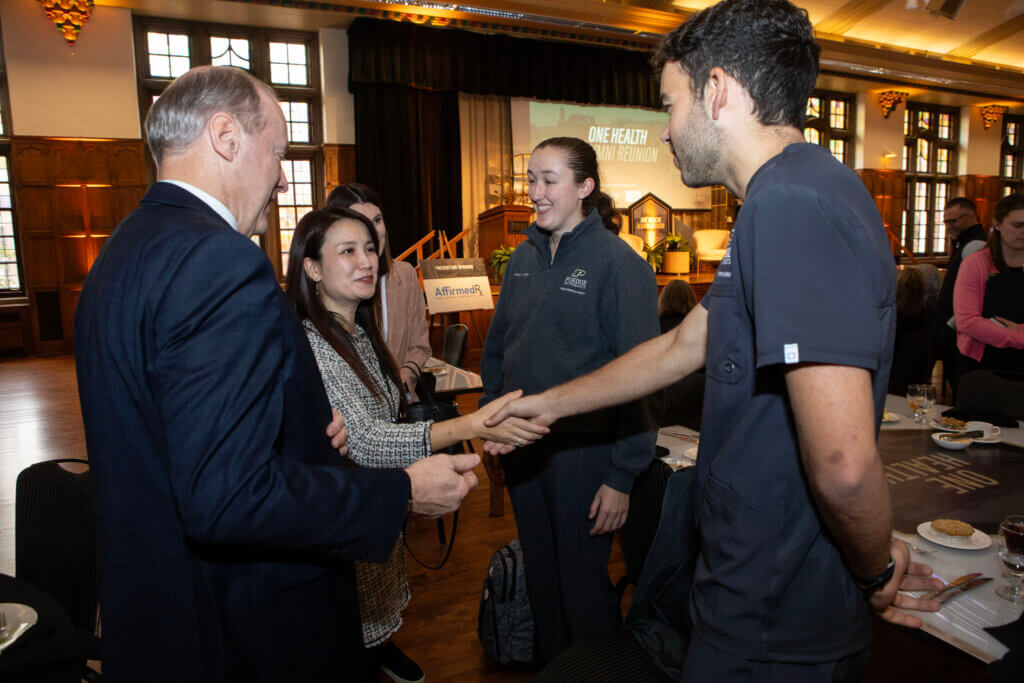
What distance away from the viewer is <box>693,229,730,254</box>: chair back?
41.7ft

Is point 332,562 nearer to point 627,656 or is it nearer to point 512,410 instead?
point 512,410

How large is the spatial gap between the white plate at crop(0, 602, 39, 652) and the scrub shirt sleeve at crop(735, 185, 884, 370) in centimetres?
161

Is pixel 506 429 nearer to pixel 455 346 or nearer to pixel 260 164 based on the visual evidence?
Result: pixel 260 164

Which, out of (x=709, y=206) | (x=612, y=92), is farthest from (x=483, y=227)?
(x=709, y=206)

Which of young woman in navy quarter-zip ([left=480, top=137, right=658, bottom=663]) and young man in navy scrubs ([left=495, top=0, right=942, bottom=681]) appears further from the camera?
young woman in navy quarter-zip ([left=480, top=137, right=658, bottom=663])

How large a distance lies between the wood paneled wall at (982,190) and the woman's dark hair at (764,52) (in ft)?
64.4

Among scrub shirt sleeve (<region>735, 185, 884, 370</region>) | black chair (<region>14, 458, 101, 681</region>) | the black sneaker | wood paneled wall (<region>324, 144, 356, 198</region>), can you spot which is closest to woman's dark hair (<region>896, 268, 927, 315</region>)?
the black sneaker

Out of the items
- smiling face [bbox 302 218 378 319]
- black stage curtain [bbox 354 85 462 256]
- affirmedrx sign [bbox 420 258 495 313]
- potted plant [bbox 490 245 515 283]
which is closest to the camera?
smiling face [bbox 302 218 378 319]

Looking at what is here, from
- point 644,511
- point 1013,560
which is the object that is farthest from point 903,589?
point 644,511

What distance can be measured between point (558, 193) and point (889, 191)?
16.5 meters

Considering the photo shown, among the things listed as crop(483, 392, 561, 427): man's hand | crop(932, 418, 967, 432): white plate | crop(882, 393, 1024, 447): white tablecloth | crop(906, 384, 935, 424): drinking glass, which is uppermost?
crop(483, 392, 561, 427): man's hand

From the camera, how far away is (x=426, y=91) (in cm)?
1095

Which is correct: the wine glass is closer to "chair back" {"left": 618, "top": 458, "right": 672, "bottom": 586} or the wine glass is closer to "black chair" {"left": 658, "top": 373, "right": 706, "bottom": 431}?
"chair back" {"left": 618, "top": 458, "right": 672, "bottom": 586}

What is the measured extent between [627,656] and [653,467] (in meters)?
0.56
